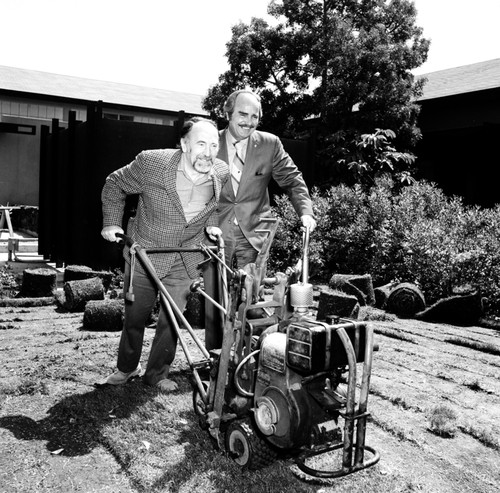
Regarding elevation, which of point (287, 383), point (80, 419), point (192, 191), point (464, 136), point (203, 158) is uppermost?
point (464, 136)

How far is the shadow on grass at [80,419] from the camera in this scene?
11.1 ft

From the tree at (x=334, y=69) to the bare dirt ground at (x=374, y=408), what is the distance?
9197mm

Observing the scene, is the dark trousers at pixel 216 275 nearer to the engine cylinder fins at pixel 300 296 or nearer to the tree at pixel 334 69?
the engine cylinder fins at pixel 300 296

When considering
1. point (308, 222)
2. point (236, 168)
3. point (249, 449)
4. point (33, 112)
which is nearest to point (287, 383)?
point (249, 449)

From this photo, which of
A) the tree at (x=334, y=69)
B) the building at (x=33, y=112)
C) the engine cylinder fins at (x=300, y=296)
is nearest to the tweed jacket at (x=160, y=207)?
the engine cylinder fins at (x=300, y=296)

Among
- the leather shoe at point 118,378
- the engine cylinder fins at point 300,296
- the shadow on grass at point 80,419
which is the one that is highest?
the engine cylinder fins at point 300,296

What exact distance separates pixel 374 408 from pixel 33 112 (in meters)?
19.0

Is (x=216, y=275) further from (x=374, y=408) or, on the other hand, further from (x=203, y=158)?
(x=374, y=408)

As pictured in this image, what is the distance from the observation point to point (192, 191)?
3.96m

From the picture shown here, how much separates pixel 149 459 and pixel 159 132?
23.5ft

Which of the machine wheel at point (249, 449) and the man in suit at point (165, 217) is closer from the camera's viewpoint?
the machine wheel at point (249, 449)

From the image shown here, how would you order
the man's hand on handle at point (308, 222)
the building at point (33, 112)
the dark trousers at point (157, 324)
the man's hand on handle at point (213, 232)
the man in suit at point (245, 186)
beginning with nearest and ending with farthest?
the man's hand on handle at point (308, 222), the man's hand on handle at point (213, 232), the dark trousers at point (157, 324), the man in suit at point (245, 186), the building at point (33, 112)

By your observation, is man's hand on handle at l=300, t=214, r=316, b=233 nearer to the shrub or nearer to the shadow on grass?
the shadow on grass

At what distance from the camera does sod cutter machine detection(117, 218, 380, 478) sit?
8.70 ft
